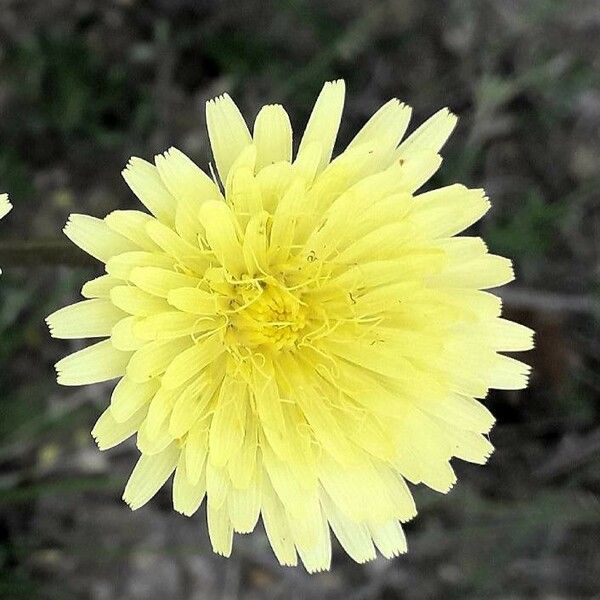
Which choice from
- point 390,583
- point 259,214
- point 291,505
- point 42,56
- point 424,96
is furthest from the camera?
point 390,583

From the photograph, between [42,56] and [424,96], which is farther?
[424,96]

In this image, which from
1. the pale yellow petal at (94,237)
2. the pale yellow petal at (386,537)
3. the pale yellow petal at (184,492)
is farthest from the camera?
the pale yellow petal at (386,537)

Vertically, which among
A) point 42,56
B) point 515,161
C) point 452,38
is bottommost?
point 515,161

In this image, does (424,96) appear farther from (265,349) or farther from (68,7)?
(265,349)

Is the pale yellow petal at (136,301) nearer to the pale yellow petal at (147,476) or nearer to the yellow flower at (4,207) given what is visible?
the yellow flower at (4,207)

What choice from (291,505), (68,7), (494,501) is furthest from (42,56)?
(494,501)

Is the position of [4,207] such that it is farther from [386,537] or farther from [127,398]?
[386,537]

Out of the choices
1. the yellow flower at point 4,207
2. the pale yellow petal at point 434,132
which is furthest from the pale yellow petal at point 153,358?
the pale yellow petal at point 434,132
